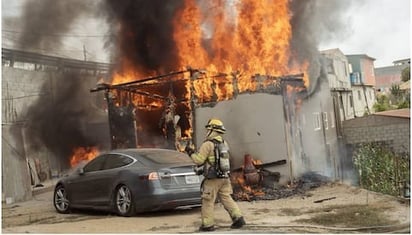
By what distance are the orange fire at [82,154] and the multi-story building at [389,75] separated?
6.82 m

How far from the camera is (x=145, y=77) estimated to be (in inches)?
509

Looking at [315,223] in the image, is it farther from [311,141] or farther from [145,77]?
[145,77]

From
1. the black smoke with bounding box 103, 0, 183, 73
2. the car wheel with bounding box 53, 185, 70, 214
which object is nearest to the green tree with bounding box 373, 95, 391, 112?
the black smoke with bounding box 103, 0, 183, 73

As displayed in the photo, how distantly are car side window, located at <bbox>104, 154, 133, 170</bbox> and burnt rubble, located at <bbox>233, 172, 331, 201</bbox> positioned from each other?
2284 mm

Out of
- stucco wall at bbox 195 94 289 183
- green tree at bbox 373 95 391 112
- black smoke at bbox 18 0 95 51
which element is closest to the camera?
green tree at bbox 373 95 391 112

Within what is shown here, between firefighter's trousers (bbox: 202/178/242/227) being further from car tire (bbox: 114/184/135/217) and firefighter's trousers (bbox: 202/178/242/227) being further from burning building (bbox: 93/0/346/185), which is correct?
burning building (bbox: 93/0/346/185)

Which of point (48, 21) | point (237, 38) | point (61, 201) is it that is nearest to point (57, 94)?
point (48, 21)

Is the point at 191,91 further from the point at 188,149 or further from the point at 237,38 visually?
the point at 237,38

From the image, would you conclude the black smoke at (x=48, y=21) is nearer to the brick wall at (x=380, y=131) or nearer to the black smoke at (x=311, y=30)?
the black smoke at (x=311, y=30)

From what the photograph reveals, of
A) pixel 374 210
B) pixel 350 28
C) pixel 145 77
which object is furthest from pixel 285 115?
pixel 145 77

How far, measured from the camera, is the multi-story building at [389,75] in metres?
9.19

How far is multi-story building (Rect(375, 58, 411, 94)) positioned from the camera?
919 centimetres

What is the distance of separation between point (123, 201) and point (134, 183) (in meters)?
0.43

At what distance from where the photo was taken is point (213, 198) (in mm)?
7270
